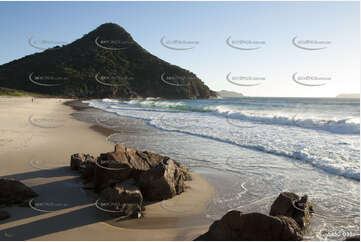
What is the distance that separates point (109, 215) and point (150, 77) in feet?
322

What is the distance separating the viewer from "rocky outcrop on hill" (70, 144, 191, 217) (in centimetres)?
441

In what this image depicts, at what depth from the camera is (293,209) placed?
4.09 m

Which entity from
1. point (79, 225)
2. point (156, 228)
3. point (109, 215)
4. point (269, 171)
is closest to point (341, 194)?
point (269, 171)

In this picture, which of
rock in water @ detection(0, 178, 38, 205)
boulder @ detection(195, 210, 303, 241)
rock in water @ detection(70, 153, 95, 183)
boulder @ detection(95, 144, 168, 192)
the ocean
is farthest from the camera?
rock in water @ detection(70, 153, 95, 183)

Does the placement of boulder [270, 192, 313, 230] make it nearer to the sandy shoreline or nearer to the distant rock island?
the sandy shoreline

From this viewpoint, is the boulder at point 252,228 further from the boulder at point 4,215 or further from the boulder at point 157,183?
the boulder at point 4,215

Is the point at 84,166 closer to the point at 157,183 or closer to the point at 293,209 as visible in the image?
the point at 157,183

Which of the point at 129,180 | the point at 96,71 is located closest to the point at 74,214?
the point at 129,180

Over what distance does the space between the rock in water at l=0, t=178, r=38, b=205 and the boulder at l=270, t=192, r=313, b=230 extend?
4.34 metres

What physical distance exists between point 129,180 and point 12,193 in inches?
79.8

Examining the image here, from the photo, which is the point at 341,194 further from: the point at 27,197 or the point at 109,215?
the point at 27,197

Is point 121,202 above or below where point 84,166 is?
below

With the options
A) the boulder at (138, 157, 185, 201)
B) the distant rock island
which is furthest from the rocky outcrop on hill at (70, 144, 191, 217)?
the distant rock island

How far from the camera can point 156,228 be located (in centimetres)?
409
